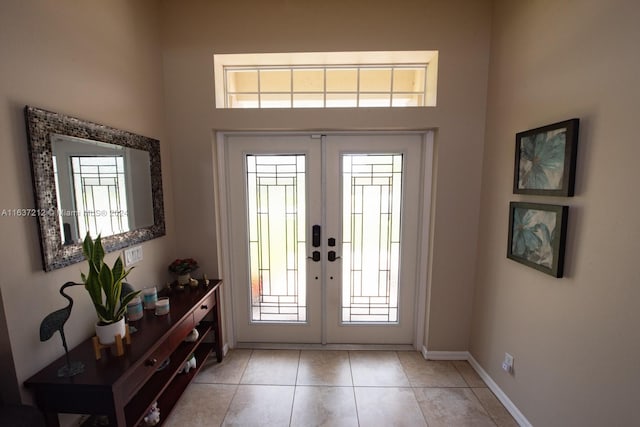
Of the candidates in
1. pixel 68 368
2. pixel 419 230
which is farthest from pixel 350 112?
pixel 68 368

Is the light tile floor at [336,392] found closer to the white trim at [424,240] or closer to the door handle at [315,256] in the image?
the white trim at [424,240]

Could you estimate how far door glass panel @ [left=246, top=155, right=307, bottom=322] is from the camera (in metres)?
2.40

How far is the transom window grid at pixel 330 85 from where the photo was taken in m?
2.32

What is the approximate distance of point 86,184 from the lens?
4.78ft

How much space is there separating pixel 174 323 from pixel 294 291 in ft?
3.76

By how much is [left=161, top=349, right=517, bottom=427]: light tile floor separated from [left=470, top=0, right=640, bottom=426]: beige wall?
0.36m

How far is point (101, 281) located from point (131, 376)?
494mm

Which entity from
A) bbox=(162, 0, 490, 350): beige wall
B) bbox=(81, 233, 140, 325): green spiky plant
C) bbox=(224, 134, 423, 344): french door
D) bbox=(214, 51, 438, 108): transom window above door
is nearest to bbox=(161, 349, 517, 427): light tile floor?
bbox=(224, 134, 423, 344): french door

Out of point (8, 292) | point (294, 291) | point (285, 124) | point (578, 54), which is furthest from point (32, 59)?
point (578, 54)

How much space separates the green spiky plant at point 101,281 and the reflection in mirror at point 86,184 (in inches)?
6.7

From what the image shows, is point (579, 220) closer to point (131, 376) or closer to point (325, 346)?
point (325, 346)

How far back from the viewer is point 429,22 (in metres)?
2.08

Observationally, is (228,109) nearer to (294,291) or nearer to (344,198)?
(344,198)

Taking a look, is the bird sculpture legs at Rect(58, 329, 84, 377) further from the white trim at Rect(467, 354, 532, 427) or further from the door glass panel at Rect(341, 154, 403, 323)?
the white trim at Rect(467, 354, 532, 427)
